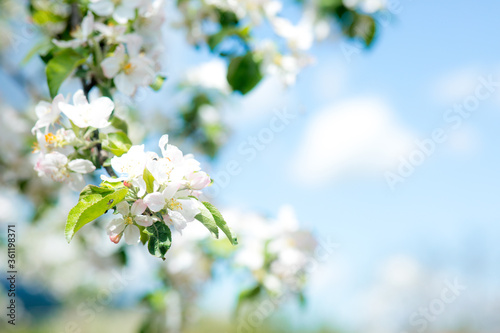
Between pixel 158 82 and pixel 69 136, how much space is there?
0.31 meters

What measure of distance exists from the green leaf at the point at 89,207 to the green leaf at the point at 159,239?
0.24 ft

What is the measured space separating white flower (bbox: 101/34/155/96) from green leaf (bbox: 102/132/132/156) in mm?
150

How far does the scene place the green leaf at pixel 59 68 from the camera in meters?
1.07

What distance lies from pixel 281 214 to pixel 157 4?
97cm

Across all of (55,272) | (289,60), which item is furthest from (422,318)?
(289,60)

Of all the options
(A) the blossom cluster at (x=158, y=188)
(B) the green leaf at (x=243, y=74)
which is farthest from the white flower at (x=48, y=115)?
(B) the green leaf at (x=243, y=74)

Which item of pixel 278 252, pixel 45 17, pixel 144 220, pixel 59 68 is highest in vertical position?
pixel 144 220

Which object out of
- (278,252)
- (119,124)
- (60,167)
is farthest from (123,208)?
(278,252)

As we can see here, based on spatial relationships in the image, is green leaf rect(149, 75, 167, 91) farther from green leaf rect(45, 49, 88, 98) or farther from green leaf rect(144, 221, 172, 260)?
green leaf rect(144, 221, 172, 260)

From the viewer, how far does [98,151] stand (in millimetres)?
1002

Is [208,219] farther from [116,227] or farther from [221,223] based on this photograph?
[116,227]

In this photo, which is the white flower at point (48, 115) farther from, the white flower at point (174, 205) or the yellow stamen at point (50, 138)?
the white flower at point (174, 205)

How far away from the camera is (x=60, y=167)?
97cm

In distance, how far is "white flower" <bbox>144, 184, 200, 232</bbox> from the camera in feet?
2.54
